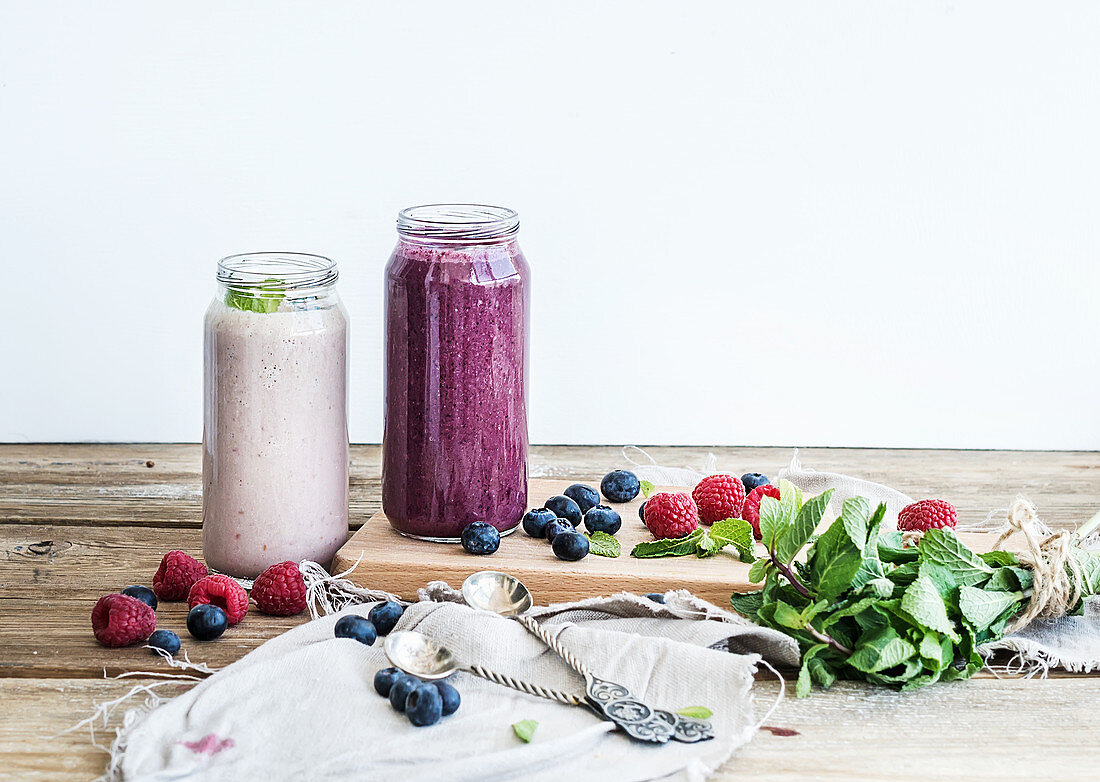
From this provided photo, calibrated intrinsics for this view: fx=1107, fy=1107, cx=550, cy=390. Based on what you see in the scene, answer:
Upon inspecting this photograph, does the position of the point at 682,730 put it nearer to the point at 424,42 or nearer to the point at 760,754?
the point at 760,754

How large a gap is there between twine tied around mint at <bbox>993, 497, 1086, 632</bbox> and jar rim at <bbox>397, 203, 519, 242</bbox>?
0.59m

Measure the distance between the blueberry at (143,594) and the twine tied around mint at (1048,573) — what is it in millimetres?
823

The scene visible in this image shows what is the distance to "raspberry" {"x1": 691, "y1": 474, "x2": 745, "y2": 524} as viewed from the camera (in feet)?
4.20

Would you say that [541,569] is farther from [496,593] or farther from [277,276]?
[277,276]

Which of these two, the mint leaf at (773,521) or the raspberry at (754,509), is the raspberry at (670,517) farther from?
the mint leaf at (773,521)

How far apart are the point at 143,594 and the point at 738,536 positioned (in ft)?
1.97

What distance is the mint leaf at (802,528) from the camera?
3.12 ft

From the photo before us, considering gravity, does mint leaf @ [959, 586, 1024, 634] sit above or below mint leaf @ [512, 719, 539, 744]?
above

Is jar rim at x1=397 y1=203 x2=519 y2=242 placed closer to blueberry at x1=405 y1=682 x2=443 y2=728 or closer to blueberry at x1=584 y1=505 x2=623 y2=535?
blueberry at x1=584 y1=505 x2=623 y2=535

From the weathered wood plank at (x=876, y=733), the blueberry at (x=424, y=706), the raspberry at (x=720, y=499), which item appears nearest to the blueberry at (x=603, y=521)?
the raspberry at (x=720, y=499)

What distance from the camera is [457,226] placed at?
A: 118cm

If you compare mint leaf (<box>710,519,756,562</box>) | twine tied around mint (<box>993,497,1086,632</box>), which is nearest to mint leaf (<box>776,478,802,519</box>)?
mint leaf (<box>710,519,756,562</box>)

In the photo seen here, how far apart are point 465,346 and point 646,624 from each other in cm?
35

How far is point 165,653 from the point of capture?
39.4 inches
